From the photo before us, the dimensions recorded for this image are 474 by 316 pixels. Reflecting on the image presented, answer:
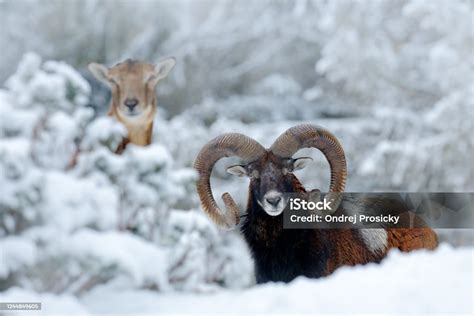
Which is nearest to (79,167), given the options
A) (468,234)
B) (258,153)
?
(258,153)

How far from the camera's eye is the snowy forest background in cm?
262

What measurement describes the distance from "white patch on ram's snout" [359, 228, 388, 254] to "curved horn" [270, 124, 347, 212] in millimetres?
216

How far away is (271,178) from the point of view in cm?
281

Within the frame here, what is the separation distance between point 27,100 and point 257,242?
123 centimetres

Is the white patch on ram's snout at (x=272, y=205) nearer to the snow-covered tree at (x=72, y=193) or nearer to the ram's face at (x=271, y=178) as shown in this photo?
the ram's face at (x=271, y=178)

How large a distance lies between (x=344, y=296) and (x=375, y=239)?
1.30ft

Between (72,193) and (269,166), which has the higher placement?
(269,166)

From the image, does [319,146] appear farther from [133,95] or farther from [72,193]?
[72,193]

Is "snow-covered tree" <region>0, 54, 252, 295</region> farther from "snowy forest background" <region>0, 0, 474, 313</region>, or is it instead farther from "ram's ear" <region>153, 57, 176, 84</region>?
"ram's ear" <region>153, 57, 176, 84</region>

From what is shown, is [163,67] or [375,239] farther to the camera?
[163,67]

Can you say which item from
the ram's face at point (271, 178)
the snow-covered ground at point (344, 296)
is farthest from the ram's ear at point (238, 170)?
the snow-covered ground at point (344, 296)

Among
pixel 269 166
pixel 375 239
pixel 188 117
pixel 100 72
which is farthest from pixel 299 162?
pixel 188 117

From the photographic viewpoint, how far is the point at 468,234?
14.7 ft

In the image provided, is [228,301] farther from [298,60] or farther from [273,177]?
[298,60]
